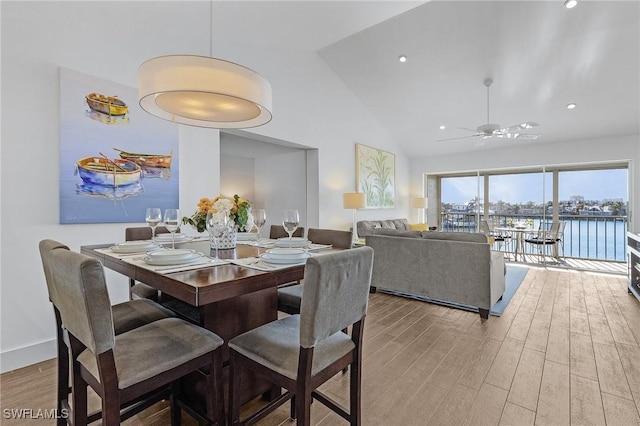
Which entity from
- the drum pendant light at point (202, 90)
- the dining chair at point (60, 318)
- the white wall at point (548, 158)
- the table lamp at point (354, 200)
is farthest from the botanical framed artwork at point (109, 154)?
the white wall at point (548, 158)

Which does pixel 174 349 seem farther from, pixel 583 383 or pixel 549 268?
pixel 549 268

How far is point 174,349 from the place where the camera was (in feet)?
3.97

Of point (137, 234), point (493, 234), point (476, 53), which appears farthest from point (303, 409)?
point (493, 234)

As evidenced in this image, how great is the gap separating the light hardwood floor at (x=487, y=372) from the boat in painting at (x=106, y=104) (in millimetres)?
2052

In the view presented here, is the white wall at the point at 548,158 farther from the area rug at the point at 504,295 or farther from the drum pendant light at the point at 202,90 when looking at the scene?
the drum pendant light at the point at 202,90

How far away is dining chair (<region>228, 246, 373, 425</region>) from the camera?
1104mm

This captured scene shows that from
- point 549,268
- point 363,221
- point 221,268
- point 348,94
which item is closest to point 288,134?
point 348,94

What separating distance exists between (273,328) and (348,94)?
514cm

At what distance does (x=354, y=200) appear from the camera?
5.21m

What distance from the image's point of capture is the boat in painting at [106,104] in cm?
248

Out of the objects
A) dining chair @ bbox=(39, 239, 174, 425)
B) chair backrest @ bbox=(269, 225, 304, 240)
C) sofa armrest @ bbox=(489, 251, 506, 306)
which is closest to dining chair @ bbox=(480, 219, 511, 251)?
sofa armrest @ bbox=(489, 251, 506, 306)

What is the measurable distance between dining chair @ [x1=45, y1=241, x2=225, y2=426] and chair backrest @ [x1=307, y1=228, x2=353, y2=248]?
1.05 meters

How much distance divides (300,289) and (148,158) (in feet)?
6.38

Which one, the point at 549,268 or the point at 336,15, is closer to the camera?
the point at 336,15
